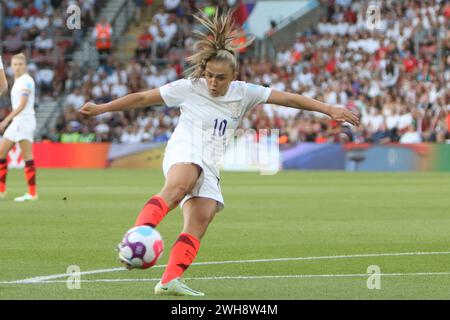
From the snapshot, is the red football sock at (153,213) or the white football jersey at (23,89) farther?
the white football jersey at (23,89)

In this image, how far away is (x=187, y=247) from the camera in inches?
357

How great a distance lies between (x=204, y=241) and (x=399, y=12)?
28.1 meters

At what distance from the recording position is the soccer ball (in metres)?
8.33

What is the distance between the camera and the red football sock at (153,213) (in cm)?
859

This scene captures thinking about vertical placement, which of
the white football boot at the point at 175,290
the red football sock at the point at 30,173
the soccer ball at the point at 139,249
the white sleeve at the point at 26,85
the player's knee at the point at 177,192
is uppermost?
the white sleeve at the point at 26,85

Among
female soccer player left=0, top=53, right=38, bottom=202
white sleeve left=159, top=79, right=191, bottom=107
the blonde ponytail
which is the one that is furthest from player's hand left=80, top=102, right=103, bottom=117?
female soccer player left=0, top=53, right=38, bottom=202

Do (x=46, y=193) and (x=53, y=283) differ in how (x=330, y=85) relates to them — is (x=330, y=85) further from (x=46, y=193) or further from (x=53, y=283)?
(x=53, y=283)

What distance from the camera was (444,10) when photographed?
130 feet

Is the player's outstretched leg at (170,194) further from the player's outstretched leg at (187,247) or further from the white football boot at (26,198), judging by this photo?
the white football boot at (26,198)

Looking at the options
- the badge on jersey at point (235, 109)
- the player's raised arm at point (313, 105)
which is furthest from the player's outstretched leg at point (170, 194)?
the player's raised arm at point (313, 105)

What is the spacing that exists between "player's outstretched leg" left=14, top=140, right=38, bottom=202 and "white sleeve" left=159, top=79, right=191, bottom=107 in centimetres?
1105

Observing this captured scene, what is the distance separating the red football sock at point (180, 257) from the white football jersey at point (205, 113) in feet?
1.99

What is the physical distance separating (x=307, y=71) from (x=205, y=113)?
102 ft
